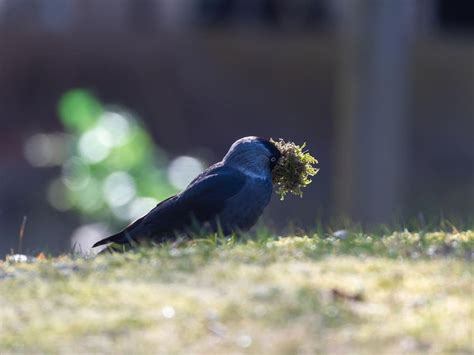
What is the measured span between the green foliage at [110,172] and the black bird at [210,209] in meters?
8.27

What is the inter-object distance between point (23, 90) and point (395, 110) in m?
9.74

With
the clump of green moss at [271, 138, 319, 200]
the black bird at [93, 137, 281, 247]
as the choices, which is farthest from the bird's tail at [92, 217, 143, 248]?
the clump of green moss at [271, 138, 319, 200]

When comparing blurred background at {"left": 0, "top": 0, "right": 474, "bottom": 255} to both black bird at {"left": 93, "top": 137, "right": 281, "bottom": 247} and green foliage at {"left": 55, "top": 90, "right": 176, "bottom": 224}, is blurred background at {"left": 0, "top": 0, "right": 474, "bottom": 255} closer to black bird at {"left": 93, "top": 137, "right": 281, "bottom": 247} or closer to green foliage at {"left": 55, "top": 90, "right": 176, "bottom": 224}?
green foliage at {"left": 55, "top": 90, "right": 176, "bottom": 224}

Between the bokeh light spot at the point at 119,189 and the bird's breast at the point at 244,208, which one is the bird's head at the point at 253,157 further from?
the bokeh light spot at the point at 119,189

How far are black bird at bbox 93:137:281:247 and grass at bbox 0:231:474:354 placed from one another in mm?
515

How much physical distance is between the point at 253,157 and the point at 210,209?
17.5 inches

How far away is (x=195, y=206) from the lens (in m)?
7.04

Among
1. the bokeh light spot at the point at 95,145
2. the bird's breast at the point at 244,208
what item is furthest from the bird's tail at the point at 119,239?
the bokeh light spot at the point at 95,145

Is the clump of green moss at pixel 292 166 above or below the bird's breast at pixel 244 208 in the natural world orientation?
above

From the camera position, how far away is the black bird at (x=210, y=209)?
23.0 feet

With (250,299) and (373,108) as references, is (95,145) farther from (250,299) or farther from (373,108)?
(250,299)

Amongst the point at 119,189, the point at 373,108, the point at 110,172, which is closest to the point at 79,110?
the point at 110,172

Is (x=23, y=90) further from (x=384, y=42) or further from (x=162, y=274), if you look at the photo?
(x=162, y=274)

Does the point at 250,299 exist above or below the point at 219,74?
above
